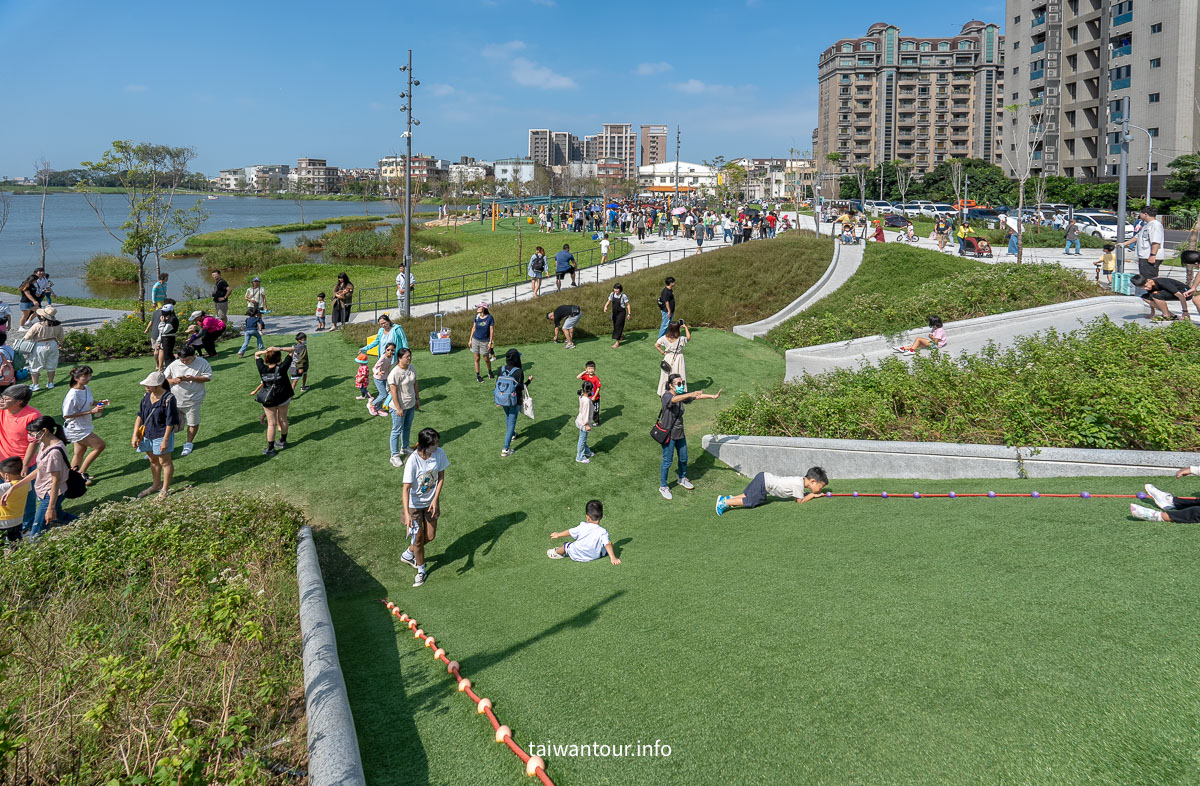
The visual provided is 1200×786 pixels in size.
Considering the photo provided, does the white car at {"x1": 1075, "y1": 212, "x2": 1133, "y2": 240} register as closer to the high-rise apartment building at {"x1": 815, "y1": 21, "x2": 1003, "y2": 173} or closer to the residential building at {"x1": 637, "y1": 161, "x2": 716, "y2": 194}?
the high-rise apartment building at {"x1": 815, "y1": 21, "x2": 1003, "y2": 173}

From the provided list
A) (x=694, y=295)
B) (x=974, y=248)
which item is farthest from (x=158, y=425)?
(x=974, y=248)

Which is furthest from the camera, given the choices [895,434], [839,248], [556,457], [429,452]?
[839,248]

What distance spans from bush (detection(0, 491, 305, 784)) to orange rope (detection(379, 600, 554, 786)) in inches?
38.8

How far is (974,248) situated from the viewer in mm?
29578

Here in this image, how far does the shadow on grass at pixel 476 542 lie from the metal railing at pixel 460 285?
16.2 metres

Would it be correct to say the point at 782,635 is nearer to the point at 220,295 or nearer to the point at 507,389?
the point at 507,389

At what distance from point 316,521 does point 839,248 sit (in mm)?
23292

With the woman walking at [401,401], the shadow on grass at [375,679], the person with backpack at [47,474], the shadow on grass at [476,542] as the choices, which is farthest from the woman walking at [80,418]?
the shadow on grass at [476,542]

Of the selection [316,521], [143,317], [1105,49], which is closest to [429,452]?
[316,521]

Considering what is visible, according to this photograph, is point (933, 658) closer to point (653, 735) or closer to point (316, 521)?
point (653, 735)

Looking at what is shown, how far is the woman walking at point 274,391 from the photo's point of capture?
11.7 metres

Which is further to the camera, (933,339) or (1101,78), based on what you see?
(1101,78)

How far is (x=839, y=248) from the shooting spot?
93.8ft

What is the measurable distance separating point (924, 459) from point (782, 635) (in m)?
5.55
